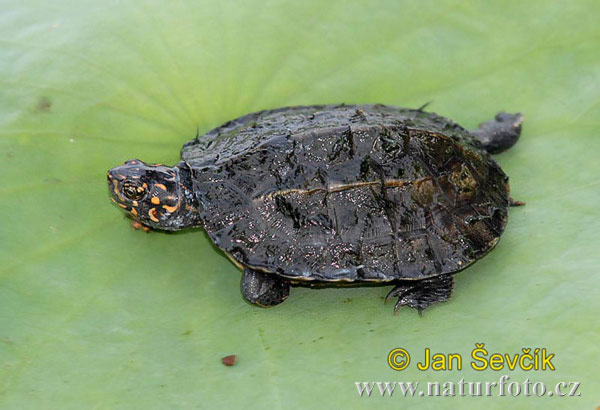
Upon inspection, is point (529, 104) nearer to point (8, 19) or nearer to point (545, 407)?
point (545, 407)

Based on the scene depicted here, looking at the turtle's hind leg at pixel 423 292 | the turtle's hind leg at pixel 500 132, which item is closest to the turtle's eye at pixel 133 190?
the turtle's hind leg at pixel 423 292

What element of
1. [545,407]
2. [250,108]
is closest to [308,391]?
[545,407]

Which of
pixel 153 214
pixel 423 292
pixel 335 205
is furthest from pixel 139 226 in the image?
pixel 423 292

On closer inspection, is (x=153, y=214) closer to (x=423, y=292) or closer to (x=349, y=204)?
(x=349, y=204)

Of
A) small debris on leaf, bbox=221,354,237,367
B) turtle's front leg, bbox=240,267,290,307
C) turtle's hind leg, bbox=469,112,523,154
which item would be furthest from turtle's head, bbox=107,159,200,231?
turtle's hind leg, bbox=469,112,523,154

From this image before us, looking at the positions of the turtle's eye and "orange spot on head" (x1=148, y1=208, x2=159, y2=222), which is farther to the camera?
"orange spot on head" (x1=148, y1=208, x2=159, y2=222)

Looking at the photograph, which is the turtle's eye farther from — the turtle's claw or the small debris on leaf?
the small debris on leaf
